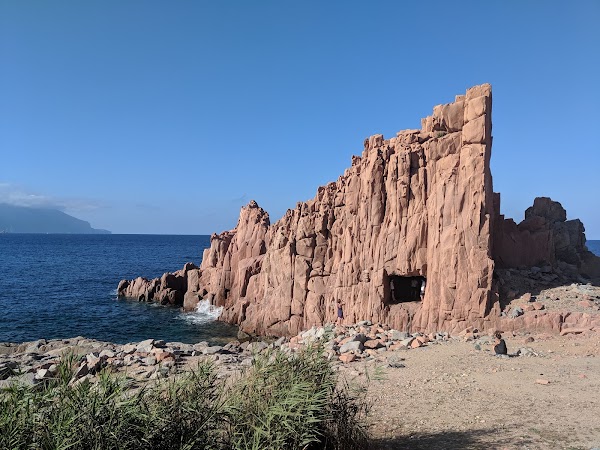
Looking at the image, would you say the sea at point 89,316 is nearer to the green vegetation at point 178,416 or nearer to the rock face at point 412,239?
the rock face at point 412,239

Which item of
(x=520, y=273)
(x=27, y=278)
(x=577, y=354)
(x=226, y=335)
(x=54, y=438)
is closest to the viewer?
(x=54, y=438)

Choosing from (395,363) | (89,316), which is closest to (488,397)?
(395,363)

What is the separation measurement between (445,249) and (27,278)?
70.8m

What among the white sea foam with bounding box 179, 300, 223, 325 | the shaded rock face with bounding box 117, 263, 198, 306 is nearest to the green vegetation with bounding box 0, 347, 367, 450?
the white sea foam with bounding box 179, 300, 223, 325

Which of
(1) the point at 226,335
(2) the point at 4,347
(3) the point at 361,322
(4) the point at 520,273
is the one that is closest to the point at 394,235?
(3) the point at 361,322

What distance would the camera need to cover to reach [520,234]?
28.9 meters

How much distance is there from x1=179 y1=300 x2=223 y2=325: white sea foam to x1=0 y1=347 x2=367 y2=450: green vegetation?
36.6 m

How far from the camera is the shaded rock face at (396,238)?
25.2 metres

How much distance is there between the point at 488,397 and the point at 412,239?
49.1 ft

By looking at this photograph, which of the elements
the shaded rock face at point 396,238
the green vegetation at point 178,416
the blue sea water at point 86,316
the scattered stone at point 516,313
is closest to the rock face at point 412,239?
the shaded rock face at point 396,238

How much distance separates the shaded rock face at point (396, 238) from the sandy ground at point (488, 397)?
572cm

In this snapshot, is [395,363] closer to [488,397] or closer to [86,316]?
[488,397]

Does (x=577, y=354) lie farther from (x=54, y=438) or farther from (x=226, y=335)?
(x=226, y=335)

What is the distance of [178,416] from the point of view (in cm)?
718
